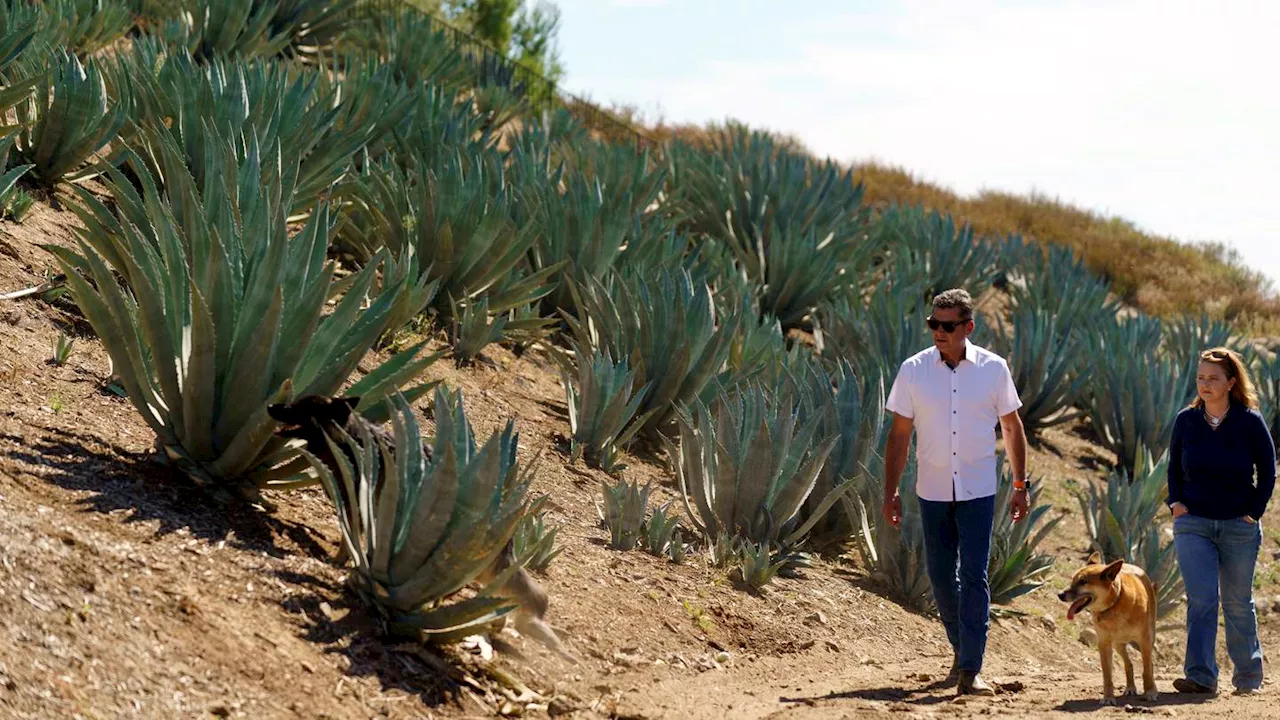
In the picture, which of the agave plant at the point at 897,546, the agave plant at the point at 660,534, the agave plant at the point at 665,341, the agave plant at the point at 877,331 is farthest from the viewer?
the agave plant at the point at 877,331

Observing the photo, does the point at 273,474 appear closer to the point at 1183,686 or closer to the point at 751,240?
the point at 1183,686

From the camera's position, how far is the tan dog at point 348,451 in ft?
16.0

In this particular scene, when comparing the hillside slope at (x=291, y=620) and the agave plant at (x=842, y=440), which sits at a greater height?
the agave plant at (x=842, y=440)

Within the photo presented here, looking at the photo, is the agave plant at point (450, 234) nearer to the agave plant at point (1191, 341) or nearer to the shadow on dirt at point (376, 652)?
the shadow on dirt at point (376, 652)

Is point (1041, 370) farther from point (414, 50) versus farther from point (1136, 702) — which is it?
point (414, 50)

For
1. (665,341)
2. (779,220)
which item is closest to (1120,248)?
(779,220)

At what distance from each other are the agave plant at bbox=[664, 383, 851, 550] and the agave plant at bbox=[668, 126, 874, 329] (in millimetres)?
5580

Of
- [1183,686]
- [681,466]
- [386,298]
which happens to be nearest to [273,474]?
[386,298]

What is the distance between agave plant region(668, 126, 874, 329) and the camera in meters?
13.1

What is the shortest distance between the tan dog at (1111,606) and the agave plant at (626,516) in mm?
2153

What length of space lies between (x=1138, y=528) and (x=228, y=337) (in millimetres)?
6870

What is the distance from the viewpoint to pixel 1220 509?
5855 mm

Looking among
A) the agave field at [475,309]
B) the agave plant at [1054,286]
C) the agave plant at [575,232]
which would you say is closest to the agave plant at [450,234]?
the agave field at [475,309]

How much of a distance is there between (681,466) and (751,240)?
7.24 m
